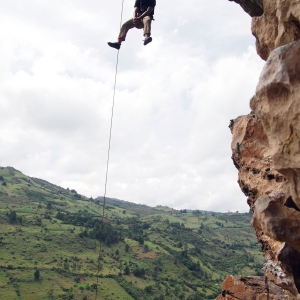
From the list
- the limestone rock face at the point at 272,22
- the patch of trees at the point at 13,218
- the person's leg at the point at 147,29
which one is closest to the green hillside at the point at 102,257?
the patch of trees at the point at 13,218

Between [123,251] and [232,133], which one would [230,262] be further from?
[232,133]

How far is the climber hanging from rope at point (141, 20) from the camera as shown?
13.5m

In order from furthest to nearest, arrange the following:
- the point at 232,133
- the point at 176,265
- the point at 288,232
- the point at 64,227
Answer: the point at 64,227
the point at 176,265
the point at 232,133
the point at 288,232

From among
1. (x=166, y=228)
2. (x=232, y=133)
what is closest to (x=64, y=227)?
(x=166, y=228)

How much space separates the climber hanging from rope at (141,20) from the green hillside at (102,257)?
65389 millimetres

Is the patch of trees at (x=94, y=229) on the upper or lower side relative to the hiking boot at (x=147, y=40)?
lower

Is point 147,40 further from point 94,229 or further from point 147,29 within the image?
point 94,229

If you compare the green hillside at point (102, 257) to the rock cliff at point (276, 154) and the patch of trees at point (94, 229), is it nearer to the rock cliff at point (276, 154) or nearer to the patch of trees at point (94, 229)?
the patch of trees at point (94, 229)

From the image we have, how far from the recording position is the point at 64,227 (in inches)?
4729

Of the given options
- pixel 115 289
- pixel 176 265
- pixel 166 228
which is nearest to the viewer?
pixel 115 289

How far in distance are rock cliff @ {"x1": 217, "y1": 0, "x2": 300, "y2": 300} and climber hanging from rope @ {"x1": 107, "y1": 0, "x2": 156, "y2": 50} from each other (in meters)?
3.81

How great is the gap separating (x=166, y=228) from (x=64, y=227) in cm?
5889

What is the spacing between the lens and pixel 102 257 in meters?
102

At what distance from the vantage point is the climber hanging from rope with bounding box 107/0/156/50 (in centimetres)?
1348
